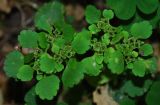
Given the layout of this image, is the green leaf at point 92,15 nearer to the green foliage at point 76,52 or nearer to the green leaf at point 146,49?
the green foliage at point 76,52

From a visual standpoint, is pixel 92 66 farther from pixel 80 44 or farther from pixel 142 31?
pixel 142 31

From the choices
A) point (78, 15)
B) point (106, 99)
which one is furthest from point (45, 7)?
point (106, 99)

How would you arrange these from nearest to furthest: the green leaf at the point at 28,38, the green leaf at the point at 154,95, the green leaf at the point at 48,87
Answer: the green leaf at the point at 48,87 → the green leaf at the point at 28,38 → the green leaf at the point at 154,95

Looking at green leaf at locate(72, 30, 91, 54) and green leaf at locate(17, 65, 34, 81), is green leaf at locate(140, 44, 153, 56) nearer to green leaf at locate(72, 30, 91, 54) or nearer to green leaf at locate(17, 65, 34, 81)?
green leaf at locate(72, 30, 91, 54)

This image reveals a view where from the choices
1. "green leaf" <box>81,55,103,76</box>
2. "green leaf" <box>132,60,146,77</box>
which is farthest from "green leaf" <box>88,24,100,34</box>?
"green leaf" <box>132,60,146,77</box>

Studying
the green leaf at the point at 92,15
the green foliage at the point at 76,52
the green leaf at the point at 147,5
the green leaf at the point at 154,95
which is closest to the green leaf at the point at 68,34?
the green foliage at the point at 76,52

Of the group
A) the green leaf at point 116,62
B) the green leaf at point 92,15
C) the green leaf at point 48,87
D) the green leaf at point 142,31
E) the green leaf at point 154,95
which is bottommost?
the green leaf at point 154,95
